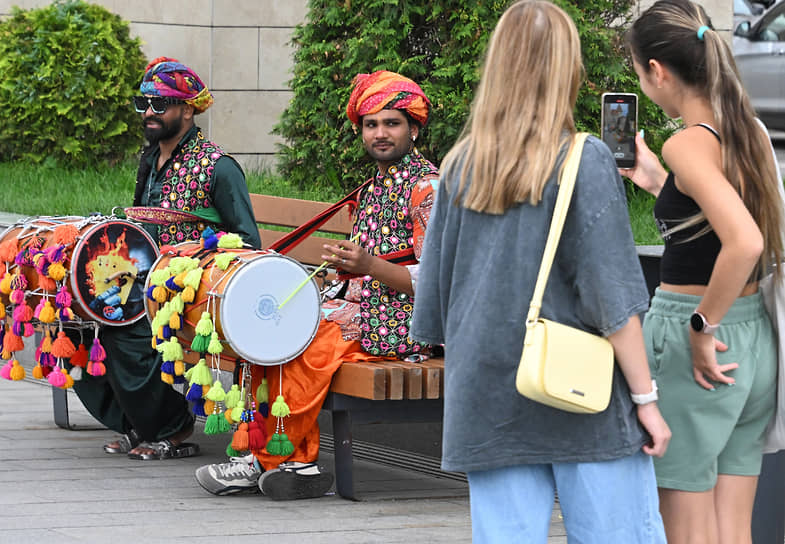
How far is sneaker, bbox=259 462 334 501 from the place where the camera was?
18.1 ft

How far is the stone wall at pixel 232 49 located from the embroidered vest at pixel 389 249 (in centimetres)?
973

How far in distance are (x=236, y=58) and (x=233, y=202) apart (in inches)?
368

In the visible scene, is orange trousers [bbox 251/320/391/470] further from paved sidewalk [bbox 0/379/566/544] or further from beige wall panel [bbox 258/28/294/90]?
beige wall panel [bbox 258/28/294/90]

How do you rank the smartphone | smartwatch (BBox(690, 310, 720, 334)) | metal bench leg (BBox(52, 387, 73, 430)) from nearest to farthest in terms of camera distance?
1. smartwatch (BBox(690, 310, 720, 334))
2. the smartphone
3. metal bench leg (BBox(52, 387, 73, 430))

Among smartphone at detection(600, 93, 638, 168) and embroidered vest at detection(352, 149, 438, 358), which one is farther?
embroidered vest at detection(352, 149, 438, 358)

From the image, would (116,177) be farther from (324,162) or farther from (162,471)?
(162,471)

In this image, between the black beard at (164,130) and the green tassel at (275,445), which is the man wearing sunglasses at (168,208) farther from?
the green tassel at (275,445)

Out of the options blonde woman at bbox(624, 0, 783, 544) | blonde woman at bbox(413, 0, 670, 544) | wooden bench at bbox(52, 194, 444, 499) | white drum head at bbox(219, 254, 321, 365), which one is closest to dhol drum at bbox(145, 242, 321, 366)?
white drum head at bbox(219, 254, 321, 365)

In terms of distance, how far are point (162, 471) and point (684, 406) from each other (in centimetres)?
329

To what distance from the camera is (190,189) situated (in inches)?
245

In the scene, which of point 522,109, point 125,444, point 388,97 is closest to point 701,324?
point 522,109

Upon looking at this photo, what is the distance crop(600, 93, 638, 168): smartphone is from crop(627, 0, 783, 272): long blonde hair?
587 mm

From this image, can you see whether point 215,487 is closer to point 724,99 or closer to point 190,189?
point 190,189

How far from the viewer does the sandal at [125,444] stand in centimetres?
654
